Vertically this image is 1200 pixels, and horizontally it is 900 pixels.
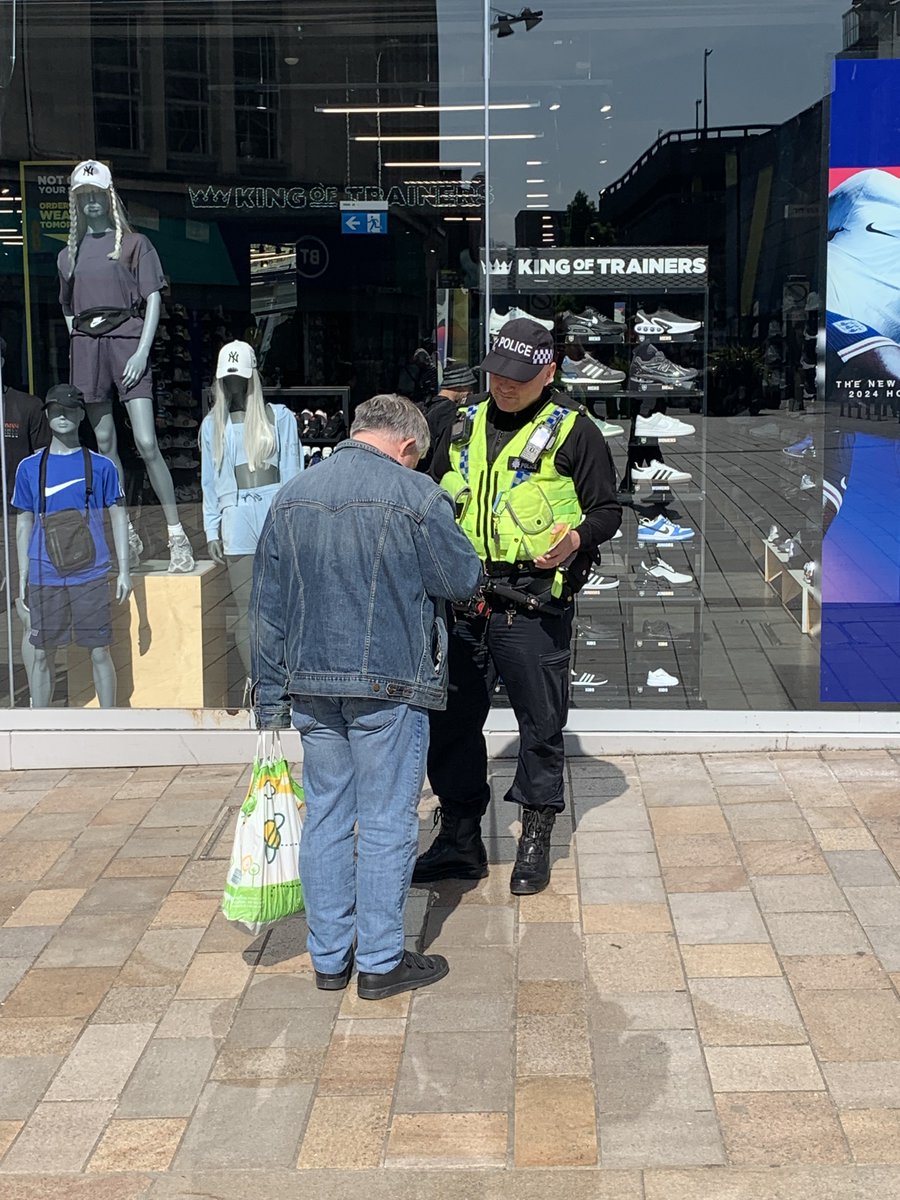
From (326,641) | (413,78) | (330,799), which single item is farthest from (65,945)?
(413,78)

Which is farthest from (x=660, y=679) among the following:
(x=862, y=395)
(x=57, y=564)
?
(x=57, y=564)

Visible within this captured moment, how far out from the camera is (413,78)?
262 inches

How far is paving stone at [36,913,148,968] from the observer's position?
4.82m

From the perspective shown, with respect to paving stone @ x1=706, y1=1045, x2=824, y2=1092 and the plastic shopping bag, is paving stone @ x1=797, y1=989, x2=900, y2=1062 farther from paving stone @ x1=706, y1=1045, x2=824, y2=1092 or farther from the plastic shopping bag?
the plastic shopping bag

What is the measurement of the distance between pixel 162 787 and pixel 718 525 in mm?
2762

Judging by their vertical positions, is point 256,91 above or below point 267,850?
above

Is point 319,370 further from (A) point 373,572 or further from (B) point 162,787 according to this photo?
(A) point 373,572

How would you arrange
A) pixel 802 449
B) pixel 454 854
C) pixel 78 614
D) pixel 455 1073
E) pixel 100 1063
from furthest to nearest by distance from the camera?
pixel 78 614, pixel 802 449, pixel 454 854, pixel 100 1063, pixel 455 1073

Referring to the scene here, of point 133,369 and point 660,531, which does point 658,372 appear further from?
point 133,369

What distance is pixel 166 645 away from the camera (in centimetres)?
707

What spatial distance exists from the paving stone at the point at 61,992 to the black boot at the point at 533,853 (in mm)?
1422

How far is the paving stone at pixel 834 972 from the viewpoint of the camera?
4484mm

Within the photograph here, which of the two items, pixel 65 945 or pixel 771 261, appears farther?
pixel 771 261

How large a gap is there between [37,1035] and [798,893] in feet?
8.34
